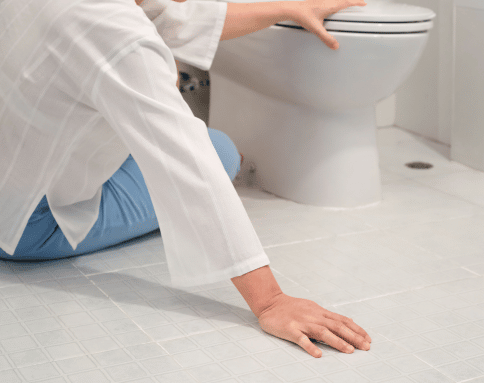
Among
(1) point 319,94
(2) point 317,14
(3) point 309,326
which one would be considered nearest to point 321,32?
(2) point 317,14

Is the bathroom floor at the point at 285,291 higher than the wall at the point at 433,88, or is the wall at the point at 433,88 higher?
the wall at the point at 433,88

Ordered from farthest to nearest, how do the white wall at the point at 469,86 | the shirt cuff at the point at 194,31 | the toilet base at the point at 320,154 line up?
the white wall at the point at 469,86
the toilet base at the point at 320,154
the shirt cuff at the point at 194,31

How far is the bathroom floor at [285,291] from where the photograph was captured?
84cm

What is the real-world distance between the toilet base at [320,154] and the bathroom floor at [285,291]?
0.06m

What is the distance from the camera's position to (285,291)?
1059 millimetres

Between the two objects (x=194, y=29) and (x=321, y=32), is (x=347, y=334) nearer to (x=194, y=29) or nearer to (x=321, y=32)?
(x=194, y=29)

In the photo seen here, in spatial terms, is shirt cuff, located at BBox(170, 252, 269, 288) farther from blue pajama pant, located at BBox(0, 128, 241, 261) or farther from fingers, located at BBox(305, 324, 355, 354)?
blue pajama pant, located at BBox(0, 128, 241, 261)

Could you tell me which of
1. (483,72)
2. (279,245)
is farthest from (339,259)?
(483,72)

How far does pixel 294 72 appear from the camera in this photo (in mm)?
1393

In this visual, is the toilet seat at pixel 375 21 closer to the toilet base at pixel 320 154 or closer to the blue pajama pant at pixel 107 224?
the toilet base at pixel 320 154

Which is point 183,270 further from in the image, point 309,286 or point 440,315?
point 440,315

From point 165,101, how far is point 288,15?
18.8 inches

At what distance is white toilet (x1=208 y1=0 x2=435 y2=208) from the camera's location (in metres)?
1.32

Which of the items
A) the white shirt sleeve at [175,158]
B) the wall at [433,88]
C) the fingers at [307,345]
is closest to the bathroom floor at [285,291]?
the fingers at [307,345]
